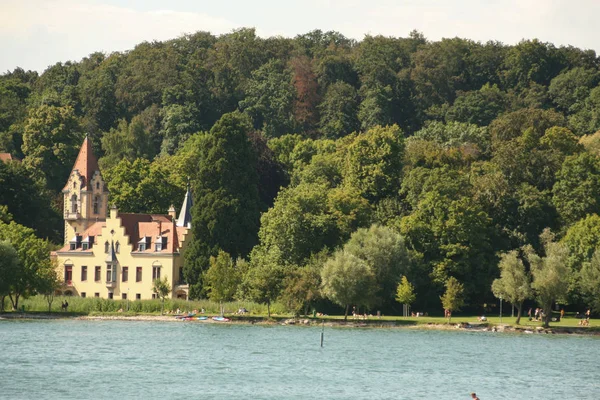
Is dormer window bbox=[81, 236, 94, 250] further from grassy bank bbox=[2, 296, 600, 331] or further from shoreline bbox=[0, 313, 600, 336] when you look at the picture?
shoreline bbox=[0, 313, 600, 336]

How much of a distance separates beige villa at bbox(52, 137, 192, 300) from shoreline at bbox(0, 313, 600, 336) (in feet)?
23.2

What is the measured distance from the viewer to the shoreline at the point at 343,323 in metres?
89.4

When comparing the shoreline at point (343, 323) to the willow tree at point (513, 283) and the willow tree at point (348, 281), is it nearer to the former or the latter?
the willow tree at point (348, 281)

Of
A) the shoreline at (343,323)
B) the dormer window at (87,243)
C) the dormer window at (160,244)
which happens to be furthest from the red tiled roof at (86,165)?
the shoreline at (343,323)

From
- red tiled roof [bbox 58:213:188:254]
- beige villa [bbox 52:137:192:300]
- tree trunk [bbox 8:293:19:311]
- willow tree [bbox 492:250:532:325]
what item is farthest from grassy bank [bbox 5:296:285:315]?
willow tree [bbox 492:250:532:325]

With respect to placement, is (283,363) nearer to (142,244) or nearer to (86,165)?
(142,244)

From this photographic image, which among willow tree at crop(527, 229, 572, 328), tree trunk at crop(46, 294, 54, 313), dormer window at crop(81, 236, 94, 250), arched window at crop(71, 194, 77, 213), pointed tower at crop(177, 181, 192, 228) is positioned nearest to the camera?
willow tree at crop(527, 229, 572, 328)

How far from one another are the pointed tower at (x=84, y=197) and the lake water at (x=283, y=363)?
2147 centimetres

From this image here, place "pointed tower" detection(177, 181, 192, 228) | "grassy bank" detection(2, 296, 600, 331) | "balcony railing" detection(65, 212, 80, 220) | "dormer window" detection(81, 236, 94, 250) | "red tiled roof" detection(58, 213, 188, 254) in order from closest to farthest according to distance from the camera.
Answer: "grassy bank" detection(2, 296, 600, 331) < "red tiled roof" detection(58, 213, 188, 254) < "dormer window" detection(81, 236, 94, 250) < "pointed tower" detection(177, 181, 192, 228) < "balcony railing" detection(65, 212, 80, 220)

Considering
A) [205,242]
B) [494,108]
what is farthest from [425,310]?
[494,108]

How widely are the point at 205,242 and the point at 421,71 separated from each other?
5461 cm

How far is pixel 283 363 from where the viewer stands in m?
71.0

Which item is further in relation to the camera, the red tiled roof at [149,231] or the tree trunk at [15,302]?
the red tiled roof at [149,231]

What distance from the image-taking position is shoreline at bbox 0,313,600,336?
293 feet
